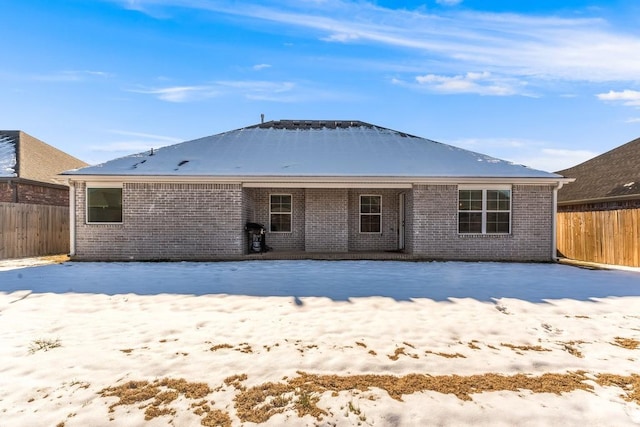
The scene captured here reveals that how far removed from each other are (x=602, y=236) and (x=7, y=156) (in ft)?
79.2

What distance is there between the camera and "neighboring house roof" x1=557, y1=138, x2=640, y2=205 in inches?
523

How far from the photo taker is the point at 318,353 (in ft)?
13.6

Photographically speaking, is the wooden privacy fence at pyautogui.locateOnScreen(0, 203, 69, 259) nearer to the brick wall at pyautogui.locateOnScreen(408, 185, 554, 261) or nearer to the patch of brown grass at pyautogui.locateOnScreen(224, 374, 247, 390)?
the patch of brown grass at pyautogui.locateOnScreen(224, 374, 247, 390)

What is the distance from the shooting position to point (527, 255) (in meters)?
12.1

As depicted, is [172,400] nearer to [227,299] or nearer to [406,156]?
[227,299]

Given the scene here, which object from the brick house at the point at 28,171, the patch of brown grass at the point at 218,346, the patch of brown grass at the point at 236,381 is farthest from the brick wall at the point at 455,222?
the brick house at the point at 28,171

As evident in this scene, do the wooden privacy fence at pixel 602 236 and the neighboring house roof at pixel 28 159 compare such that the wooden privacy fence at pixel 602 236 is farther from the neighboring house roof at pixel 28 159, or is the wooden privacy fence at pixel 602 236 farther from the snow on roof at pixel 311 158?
the neighboring house roof at pixel 28 159

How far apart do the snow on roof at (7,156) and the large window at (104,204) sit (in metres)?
5.16

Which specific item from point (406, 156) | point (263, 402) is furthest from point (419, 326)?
point (406, 156)

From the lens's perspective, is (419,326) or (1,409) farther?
(419,326)

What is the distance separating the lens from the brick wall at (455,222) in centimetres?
1207

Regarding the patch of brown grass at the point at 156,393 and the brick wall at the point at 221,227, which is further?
the brick wall at the point at 221,227

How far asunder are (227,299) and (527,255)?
10.3m

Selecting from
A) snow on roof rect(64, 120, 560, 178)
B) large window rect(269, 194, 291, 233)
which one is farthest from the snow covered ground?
large window rect(269, 194, 291, 233)
